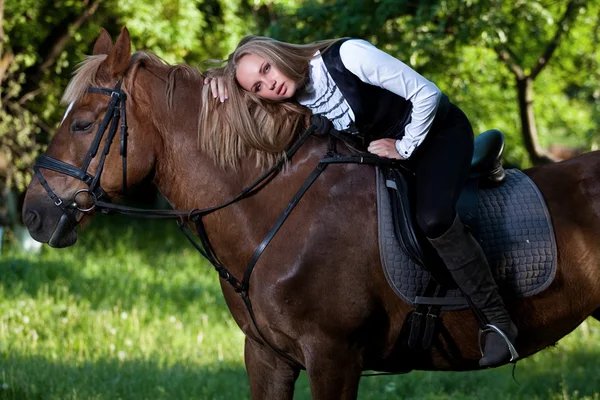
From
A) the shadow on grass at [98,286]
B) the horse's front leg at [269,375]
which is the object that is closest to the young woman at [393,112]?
the horse's front leg at [269,375]

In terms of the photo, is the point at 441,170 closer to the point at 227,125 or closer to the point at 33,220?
the point at 227,125

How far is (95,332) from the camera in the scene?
7.30m

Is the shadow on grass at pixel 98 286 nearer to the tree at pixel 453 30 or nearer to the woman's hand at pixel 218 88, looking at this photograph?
the tree at pixel 453 30

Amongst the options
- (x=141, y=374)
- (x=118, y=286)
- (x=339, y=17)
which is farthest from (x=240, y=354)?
(x=339, y=17)

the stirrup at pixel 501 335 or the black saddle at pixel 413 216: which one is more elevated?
the black saddle at pixel 413 216

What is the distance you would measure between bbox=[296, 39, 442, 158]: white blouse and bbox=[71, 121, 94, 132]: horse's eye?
1070mm

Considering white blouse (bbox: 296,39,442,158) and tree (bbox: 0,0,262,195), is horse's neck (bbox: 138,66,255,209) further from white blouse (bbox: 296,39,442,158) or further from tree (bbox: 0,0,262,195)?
tree (bbox: 0,0,262,195)

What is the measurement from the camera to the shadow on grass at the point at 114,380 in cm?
538

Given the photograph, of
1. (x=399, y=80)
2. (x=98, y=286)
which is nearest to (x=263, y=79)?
(x=399, y=80)

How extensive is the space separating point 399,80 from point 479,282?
984 millimetres

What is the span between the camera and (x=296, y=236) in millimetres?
3508

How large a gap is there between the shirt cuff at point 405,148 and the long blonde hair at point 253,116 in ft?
1.65

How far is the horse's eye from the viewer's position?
3.62 metres

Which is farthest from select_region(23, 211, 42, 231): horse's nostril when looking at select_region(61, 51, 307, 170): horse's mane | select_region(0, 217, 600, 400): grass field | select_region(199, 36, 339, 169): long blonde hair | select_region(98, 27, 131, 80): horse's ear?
select_region(199, 36, 339, 169): long blonde hair
